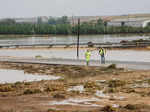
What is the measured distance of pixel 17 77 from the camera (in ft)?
97.8

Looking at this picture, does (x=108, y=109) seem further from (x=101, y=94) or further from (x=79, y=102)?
(x=101, y=94)

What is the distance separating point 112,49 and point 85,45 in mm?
9378

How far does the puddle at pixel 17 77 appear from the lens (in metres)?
27.9

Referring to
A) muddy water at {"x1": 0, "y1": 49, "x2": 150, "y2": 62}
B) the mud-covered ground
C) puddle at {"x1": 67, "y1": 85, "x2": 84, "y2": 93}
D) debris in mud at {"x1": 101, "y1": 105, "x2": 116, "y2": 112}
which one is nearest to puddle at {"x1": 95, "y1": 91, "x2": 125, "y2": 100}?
the mud-covered ground

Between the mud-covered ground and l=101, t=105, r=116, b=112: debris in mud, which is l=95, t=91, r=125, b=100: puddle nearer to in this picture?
the mud-covered ground

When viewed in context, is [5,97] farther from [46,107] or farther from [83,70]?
[83,70]

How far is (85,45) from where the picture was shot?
71750 millimetres

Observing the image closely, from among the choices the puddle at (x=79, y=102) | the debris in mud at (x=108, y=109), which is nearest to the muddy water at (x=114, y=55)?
the puddle at (x=79, y=102)

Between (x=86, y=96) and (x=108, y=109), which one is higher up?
(x=108, y=109)

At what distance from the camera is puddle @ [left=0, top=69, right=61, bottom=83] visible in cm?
2794

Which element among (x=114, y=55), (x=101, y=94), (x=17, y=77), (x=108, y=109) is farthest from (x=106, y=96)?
(x=114, y=55)

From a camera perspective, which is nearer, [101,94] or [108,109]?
[108,109]

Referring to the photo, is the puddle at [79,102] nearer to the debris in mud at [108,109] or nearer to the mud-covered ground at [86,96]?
the mud-covered ground at [86,96]

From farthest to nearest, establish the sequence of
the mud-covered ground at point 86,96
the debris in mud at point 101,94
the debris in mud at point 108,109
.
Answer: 1. the debris in mud at point 101,94
2. the mud-covered ground at point 86,96
3. the debris in mud at point 108,109
